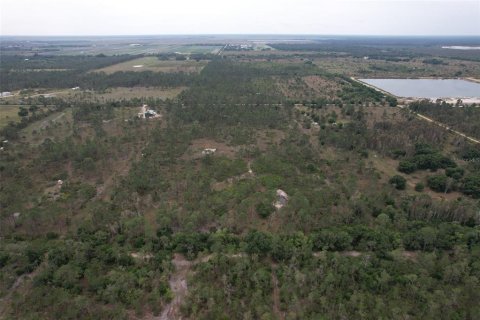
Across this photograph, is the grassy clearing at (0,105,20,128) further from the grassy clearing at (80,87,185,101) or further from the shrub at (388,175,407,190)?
the shrub at (388,175,407,190)

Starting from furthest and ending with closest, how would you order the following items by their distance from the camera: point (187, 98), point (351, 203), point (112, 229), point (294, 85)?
point (294, 85) < point (187, 98) < point (351, 203) < point (112, 229)

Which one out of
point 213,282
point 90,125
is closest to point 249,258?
point 213,282

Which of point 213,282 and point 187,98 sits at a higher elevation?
point 187,98

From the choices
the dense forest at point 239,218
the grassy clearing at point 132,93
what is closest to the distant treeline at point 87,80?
the grassy clearing at point 132,93

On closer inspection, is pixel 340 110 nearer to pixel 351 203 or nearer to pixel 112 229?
pixel 351 203

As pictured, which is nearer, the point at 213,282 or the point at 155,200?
the point at 213,282

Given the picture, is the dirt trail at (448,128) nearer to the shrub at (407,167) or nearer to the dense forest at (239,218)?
the dense forest at (239,218)
